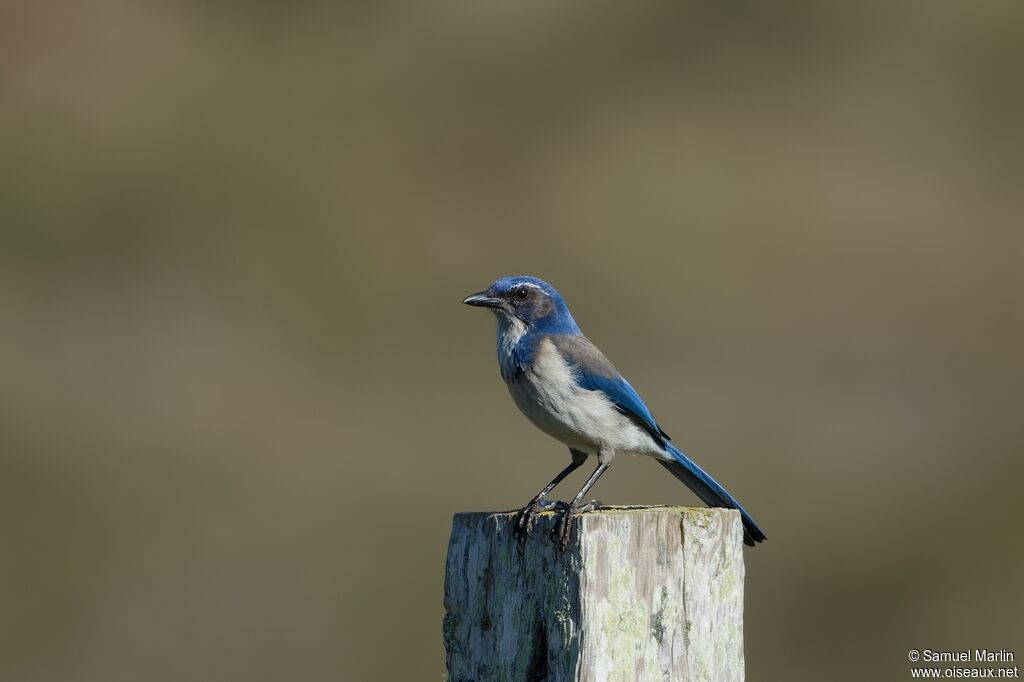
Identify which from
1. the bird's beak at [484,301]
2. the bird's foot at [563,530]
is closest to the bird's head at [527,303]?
the bird's beak at [484,301]

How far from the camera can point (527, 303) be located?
8109 mm

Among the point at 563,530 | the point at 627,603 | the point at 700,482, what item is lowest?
the point at 627,603

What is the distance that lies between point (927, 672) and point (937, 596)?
23.2 ft

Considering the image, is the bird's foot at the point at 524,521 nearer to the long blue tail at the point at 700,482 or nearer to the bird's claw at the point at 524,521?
the bird's claw at the point at 524,521

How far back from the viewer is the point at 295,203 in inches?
862

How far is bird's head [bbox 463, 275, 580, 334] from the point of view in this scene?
8078 mm

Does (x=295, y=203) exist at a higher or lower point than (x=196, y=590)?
higher

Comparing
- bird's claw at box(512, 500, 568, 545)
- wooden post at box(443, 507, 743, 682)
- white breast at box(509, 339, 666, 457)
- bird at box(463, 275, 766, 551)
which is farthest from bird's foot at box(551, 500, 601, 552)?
white breast at box(509, 339, 666, 457)

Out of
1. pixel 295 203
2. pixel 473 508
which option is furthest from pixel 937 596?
pixel 295 203

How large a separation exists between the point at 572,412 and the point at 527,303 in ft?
3.13

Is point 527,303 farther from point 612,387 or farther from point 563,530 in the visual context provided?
point 563,530

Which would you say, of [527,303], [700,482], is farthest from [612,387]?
[527,303]

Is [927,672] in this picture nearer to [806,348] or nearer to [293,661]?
[293,661]

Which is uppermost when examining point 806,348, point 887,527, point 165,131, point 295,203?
point 165,131
